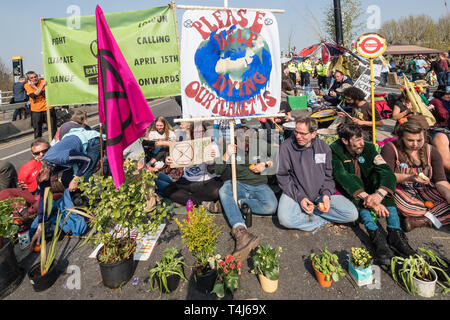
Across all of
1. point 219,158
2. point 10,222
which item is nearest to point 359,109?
point 219,158

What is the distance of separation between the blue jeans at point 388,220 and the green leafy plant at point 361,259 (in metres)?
0.69

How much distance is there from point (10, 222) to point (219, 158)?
101 inches

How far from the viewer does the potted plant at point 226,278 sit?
235cm

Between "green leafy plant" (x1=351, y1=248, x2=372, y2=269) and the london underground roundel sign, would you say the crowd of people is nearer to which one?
"green leafy plant" (x1=351, y1=248, x2=372, y2=269)

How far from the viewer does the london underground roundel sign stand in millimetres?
4457

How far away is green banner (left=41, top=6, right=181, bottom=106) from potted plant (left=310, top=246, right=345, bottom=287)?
12.0 ft

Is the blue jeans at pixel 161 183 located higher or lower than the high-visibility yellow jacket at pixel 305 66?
lower

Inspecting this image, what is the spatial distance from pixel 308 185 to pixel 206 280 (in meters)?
1.85

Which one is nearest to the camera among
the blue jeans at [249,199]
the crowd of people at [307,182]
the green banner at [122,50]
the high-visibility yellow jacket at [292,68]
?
the crowd of people at [307,182]

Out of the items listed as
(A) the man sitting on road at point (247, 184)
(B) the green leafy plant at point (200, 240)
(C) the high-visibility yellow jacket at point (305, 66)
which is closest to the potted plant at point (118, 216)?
(B) the green leafy plant at point (200, 240)

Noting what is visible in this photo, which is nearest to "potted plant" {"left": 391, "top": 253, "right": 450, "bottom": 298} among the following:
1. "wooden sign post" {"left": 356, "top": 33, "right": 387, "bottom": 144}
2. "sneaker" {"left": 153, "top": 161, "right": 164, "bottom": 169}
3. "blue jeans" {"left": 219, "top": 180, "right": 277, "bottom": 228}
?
"blue jeans" {"left": 219, "top": 180, "right": 277, "bottom": 228}

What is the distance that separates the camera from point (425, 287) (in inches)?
92.2

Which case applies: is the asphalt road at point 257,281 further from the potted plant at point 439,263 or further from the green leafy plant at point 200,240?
the green leafy plant at point 200,240
